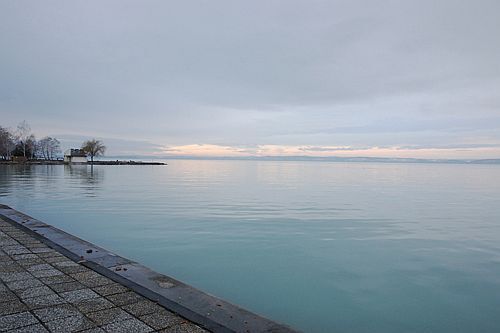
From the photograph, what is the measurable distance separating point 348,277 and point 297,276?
103cm

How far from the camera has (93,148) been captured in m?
97.3

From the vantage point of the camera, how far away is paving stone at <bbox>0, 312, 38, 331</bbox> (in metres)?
3.13

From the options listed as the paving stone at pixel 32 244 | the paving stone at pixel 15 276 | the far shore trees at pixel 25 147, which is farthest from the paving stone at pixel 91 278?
the far shore trees at pixel 25 147

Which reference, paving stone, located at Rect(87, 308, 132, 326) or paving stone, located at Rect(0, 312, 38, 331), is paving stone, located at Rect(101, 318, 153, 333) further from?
paving stone, located at Rect(0, 312, 38, 331)

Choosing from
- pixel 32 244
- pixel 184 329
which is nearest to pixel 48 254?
pixel 32 244

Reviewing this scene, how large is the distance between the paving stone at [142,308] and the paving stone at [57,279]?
1.20m

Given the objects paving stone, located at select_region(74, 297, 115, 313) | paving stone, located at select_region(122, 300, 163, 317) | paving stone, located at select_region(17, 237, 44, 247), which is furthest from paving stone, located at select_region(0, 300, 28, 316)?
paving stone, located at select_region(17, 237, 44, 247)

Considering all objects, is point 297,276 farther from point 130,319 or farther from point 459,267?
point 130,319

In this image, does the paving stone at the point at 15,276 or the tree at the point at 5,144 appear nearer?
the paving stone at the point at 15,276

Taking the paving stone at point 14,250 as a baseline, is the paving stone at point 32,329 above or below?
below

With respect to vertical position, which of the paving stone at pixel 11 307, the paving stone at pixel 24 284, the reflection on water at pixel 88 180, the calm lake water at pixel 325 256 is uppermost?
the paving stone at pixel 24 284

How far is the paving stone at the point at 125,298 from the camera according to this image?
146 inches

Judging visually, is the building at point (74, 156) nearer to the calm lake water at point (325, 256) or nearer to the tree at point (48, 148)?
the tree at point (48, 148)

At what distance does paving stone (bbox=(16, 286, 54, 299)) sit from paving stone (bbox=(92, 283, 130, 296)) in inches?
19.6
